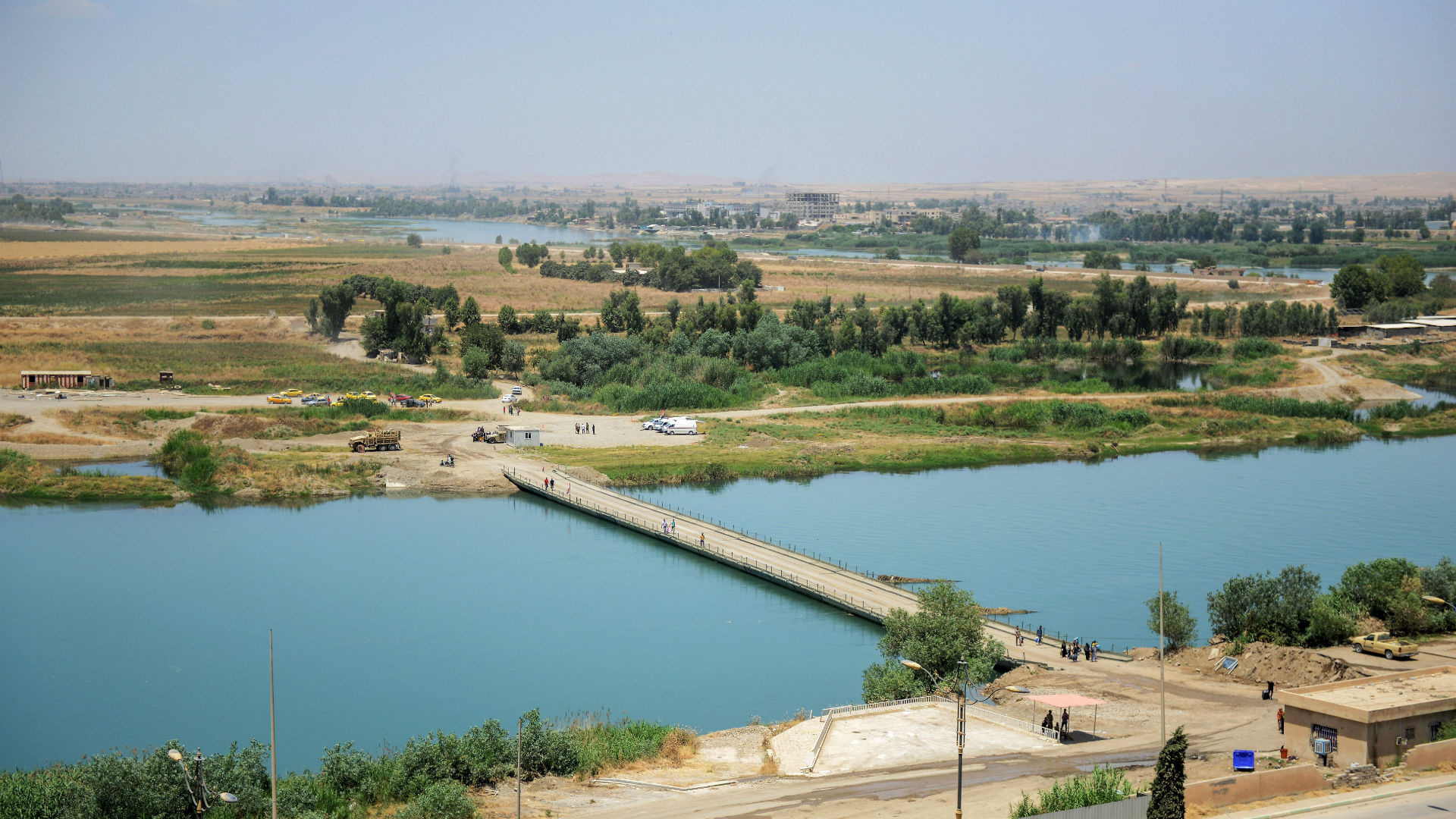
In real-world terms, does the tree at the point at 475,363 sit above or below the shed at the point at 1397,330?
below

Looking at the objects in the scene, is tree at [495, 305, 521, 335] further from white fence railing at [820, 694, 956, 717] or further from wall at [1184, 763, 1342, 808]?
wall at [1184, 763, 1342, 808]

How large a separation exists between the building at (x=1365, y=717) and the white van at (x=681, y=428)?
1429 inches

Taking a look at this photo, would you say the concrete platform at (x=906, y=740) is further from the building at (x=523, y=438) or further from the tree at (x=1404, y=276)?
the tree at (x=1404, y=276)

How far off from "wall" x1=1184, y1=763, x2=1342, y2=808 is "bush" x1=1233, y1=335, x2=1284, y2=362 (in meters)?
61.6

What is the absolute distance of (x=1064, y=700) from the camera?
84.4ft

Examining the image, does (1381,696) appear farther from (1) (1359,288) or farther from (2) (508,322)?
(1) (1359,288)

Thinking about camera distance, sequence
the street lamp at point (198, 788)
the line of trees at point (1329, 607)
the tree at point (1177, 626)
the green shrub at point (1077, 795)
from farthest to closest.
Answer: the tree at point (1177, 626), the line of trees at point (1329, 607), the street lamp at point (198, 788), the green shrub at point (1077, 795)

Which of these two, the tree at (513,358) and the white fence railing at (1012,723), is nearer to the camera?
the white fence railing at (1012,723)

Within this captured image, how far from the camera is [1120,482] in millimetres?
52219

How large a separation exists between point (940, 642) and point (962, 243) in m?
125

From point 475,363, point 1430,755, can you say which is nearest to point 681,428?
point 475,363

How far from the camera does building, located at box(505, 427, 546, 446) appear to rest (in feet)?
181

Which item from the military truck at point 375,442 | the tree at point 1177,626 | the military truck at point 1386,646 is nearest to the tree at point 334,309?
the military truck at point 375,442

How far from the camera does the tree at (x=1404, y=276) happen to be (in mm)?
97750
